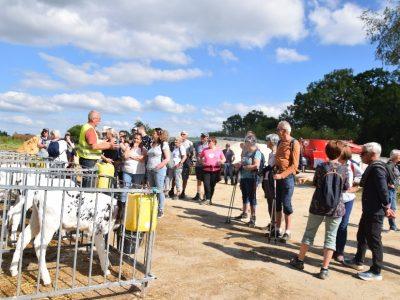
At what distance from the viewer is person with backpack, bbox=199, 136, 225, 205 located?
11.4 metres

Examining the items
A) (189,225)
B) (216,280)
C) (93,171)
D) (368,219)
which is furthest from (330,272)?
(93,171)

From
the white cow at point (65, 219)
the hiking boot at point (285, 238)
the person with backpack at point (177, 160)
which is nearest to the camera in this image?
the white cow at point (65, 219)

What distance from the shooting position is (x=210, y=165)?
37.4 ft

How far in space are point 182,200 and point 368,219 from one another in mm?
6775

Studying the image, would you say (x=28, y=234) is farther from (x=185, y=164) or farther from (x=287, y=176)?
(x=185, y=164)

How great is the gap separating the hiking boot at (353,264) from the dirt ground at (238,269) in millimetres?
116

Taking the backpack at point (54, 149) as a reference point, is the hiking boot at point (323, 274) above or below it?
below

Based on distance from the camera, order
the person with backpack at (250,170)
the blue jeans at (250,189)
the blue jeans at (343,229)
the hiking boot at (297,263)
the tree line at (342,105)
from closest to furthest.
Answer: the hiking boot at (297,263) → the blue jeans at (343,229) → the person with backpack at (250,170) → the blue jeans at (250,189) → the tree line at (342,105)

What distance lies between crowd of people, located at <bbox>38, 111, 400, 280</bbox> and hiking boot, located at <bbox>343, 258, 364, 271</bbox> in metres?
0.01

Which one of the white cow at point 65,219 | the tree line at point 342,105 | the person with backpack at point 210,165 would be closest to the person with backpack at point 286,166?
the white cow at point 65,219

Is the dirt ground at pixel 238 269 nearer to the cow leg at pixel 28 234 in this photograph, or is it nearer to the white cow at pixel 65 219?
the white cow at pixel 65 219

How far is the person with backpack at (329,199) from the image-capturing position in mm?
5582

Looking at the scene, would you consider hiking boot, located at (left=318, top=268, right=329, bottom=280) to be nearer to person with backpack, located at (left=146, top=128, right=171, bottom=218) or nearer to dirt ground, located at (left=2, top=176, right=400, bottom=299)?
dirt ground, located at (left=2, top=176, right=400, bottom=299)

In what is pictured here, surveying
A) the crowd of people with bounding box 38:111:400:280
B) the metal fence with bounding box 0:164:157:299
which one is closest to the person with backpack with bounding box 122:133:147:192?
the crowd of people with bounding box 38:111:400:280
